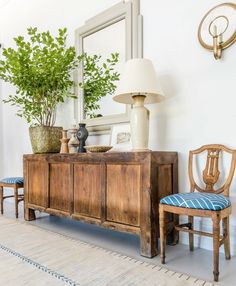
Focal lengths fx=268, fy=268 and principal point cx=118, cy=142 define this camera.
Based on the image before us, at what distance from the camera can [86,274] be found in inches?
66.0

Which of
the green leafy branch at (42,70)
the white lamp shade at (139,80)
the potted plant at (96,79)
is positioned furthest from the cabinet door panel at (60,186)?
the white lamp shade at (139,80)

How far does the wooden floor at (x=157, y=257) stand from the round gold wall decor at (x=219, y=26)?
159 cm

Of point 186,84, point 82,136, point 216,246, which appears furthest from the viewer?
point 82,136

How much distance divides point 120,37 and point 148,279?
2245 mm

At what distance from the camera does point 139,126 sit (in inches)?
86.5

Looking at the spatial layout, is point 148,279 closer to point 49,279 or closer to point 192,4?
point 49,279

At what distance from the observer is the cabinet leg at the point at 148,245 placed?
1.93 m

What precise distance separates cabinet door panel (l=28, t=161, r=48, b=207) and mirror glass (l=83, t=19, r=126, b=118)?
34.3 inches

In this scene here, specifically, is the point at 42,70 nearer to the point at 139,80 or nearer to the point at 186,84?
the point at 139,80

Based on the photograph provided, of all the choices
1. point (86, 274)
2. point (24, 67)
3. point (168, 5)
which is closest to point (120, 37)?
point (168, 5)

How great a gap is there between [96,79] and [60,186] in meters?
1.25

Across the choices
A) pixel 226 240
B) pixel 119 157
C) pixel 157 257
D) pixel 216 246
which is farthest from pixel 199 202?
pixel 119 157

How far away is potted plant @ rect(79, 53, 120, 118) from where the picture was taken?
9.39ft

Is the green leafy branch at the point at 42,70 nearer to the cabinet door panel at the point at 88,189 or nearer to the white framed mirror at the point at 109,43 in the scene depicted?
the white framed mirror at the point at 109,43
